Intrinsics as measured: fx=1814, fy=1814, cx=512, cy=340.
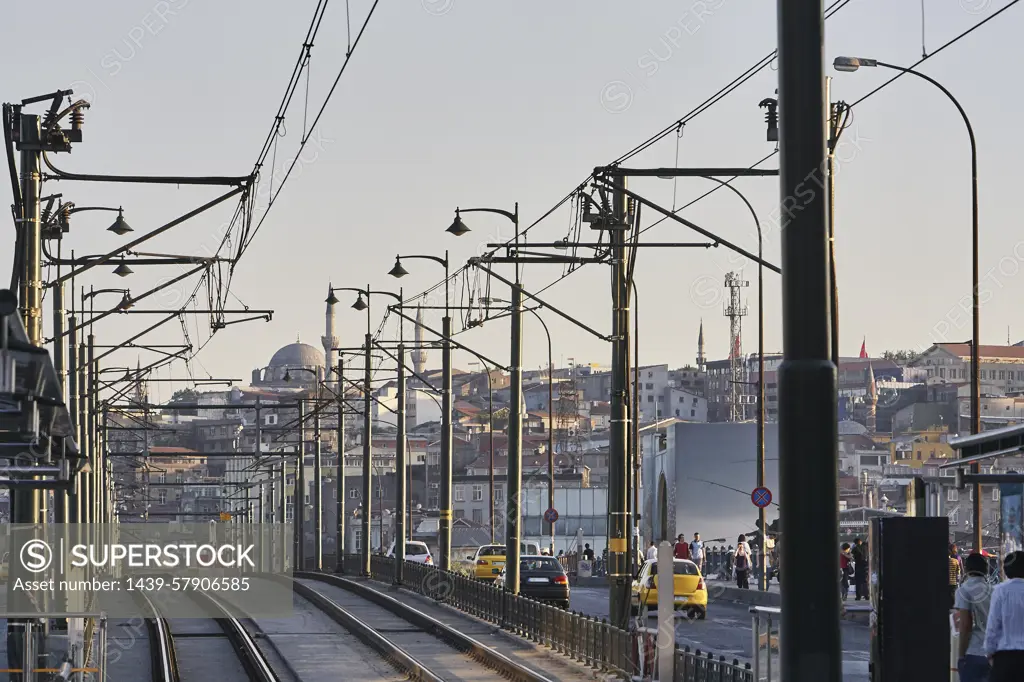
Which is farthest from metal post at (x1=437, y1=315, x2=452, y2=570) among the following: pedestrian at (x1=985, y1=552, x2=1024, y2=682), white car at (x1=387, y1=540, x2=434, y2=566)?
pedestrian at (x1=985, y1=552, x2=1024, y2=682)

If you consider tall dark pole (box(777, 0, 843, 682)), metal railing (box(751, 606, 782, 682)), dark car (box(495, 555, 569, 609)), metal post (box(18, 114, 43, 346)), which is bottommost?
dark car (box(495, 555, 569, 609))

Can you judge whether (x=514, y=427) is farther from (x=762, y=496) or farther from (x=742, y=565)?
(x=742, y=565)

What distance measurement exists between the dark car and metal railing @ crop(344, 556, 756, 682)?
192 cm

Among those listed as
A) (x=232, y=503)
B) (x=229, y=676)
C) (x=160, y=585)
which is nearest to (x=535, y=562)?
(x=229, y=676)

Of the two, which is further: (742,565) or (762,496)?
(742,565)

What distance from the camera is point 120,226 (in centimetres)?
3097

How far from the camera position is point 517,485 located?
117 ft

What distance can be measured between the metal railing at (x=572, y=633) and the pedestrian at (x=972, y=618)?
2952mm

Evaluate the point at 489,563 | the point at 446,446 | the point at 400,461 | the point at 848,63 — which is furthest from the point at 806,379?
the point at 489,563

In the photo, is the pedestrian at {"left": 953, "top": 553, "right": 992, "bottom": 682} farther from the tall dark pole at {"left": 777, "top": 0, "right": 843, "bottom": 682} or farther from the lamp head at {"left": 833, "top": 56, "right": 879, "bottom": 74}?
the lamp head at {"left": 833, "top": 56, "right": 879, "bottom": 74}

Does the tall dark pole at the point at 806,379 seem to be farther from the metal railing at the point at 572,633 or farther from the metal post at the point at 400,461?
the metal post at the point at 400,461

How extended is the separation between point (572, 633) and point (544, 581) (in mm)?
18273

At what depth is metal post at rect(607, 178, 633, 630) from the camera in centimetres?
2500

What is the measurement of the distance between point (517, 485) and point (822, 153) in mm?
27351
